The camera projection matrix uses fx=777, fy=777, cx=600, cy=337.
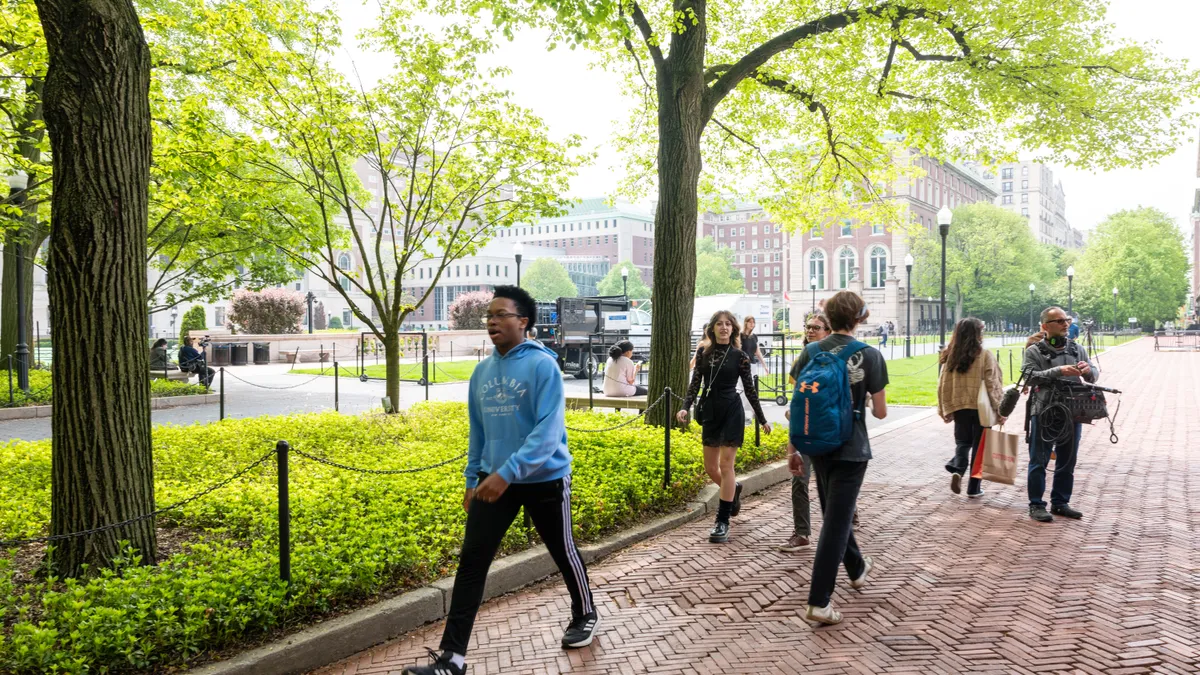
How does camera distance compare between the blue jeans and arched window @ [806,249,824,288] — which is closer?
the blue jeans

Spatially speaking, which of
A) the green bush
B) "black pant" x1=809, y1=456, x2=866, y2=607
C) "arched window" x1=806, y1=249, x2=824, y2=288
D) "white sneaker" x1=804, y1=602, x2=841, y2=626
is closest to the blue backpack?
"black pant" x1=809, y1=456, x2=866, y2=607

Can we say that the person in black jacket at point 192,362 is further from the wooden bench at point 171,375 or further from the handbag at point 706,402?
the handbag at point 706,402

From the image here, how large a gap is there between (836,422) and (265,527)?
149 inches

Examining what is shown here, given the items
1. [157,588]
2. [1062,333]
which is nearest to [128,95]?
[157,588]

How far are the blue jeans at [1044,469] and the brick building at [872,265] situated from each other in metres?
71.9

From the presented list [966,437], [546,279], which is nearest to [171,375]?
[966,437]

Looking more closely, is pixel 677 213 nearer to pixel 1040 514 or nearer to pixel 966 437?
pixel 966 437

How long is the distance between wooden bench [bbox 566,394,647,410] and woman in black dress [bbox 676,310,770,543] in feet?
16.8

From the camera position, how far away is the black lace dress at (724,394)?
6.01 m

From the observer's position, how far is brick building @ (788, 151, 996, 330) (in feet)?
252

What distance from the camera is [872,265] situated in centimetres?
7981

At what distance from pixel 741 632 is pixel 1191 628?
2.44 metres

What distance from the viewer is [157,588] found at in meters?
3.93

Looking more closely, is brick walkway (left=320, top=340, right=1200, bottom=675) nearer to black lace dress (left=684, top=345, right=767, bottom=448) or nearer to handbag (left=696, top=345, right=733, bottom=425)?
black lace dress (left=684, top=345, right=767, bottom=448)
